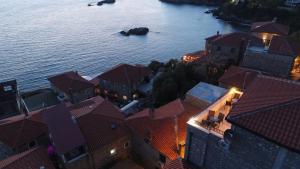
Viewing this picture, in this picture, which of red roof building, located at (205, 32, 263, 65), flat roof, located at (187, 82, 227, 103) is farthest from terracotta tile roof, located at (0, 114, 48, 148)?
red roof building, located at (205, 32, 263, 65)

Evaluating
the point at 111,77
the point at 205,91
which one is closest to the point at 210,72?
the point at 205,91

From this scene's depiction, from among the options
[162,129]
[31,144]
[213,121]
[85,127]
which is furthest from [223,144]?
[31,144]

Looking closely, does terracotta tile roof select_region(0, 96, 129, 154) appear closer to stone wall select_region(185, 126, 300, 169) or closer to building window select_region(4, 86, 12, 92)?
stone wall select_region(185, 126, 300, 169)

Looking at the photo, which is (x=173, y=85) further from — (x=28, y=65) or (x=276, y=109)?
(x=28, y=65)

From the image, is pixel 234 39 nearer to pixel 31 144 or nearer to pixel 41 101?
pixel 31 144

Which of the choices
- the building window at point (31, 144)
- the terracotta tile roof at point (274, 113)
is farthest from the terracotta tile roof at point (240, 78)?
the building window at point (31, 144)

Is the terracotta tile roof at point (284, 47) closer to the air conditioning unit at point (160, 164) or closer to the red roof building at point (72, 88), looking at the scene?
the air conditioning unit at point (160, 164)
